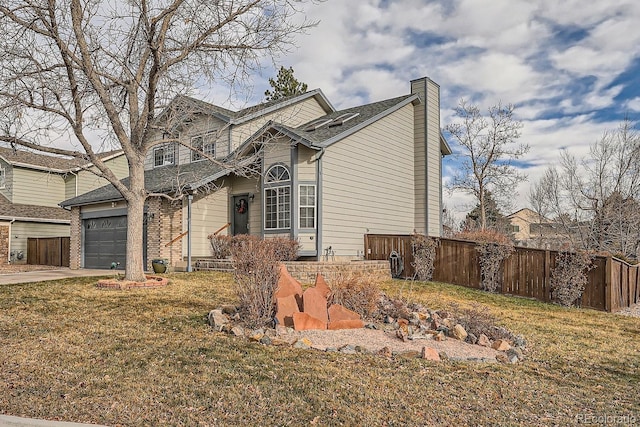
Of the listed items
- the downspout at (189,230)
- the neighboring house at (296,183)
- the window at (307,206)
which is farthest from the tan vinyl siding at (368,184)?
the downspout at (189,230)

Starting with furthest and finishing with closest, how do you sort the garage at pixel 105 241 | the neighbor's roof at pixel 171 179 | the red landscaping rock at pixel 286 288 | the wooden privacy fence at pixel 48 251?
the wooden privacy fence at pixel 48 251 < the garage at pixel 105 241 < the neighbor's roof at pixel 171 179 < the red landscaping rock at pixel 286 288

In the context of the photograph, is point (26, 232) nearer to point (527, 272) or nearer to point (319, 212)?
point (319, 212)

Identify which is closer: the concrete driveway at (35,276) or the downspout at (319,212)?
the concrete driveway at (35,276)

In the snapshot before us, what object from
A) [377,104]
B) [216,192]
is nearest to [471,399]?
[216,192]

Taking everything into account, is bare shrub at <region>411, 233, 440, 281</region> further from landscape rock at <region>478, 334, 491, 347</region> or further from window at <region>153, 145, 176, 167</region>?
window at <region>153, 145, 176, 167</region>

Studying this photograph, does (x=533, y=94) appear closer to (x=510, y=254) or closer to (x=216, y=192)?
(x=510, y=254)

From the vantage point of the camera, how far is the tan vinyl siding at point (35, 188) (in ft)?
82.6

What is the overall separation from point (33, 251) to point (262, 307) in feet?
72.5

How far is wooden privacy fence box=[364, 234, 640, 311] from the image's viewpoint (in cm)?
1167

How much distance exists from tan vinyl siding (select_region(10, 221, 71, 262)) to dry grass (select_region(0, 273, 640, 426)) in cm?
1919

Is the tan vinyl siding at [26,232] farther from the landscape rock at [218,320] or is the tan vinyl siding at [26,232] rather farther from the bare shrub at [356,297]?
the bare shrub at [356,297]

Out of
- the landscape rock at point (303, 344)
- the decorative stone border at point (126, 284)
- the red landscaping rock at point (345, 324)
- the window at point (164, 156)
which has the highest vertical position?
the window at point (164, 156)

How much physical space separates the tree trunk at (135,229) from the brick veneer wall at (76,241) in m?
9.77

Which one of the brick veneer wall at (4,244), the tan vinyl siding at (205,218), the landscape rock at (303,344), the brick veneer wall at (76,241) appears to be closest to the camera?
the landscape rock at (303,344)
